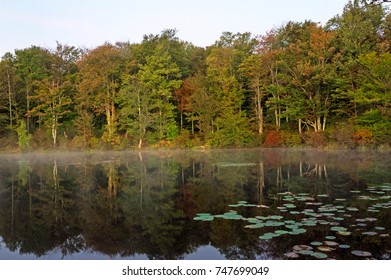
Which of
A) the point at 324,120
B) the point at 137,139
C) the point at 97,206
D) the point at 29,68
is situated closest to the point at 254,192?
the point at 97,206

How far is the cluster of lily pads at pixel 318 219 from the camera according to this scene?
5121mm

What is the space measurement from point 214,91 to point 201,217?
24600 mm

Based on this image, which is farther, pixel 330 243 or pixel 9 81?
pixel 9 81

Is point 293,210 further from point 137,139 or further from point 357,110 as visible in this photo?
point 137,139

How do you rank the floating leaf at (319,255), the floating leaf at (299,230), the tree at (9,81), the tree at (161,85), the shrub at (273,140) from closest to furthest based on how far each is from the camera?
the floating leaf at (319,255) → the floating leaf at (299,230) → the shrub at (273,140) → the tree at (161,85) → the tree at (9,81)

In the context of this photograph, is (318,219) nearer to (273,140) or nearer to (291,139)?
(291,139)

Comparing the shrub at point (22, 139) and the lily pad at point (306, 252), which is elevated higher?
the shrub at point (22, 139)

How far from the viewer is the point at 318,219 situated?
655 cm

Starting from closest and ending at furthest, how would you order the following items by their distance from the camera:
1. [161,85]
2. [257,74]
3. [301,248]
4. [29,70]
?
[301,248]
[257,74]
[161,85]
[29,70]

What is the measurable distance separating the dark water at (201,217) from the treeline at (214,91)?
49.3 ft

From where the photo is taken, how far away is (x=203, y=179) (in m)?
12.5

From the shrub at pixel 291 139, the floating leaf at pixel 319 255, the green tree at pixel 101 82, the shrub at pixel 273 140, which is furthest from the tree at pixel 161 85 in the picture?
the floating leaf at pixel 319 255

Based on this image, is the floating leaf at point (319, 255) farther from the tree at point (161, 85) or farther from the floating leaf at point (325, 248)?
the tree at point (161, 85)

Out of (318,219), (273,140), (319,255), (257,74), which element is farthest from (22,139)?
(319,255)
